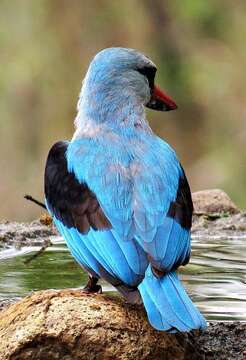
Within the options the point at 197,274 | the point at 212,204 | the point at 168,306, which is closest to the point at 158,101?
the point at 197,274

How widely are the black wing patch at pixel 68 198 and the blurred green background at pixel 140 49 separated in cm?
891

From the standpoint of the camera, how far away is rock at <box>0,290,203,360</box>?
15.0 ft

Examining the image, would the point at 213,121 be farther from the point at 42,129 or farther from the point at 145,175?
the point at 145,175

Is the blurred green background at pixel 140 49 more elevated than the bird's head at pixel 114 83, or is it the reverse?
the bird's head at pixel 114 83

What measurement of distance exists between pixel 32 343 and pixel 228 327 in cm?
78

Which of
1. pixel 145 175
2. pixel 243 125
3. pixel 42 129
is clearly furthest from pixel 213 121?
pixel 145 175

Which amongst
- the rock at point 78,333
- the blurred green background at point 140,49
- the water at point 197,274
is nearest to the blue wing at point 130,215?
the rock at point 78,333

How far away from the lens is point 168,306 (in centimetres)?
456

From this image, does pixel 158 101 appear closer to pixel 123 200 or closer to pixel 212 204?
pixel 123 200

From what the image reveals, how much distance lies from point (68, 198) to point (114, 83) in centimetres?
82

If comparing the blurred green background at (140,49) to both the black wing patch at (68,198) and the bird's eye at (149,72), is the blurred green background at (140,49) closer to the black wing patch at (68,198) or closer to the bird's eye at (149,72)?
the bird's eye at (149,72)

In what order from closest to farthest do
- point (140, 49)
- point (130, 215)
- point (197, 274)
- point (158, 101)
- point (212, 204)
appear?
point (130, 215) → point (197, 274) → point (158, 101) → point (212, 204) → point (140, 49)

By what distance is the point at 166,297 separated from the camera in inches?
182

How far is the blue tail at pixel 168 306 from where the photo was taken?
449 cm
